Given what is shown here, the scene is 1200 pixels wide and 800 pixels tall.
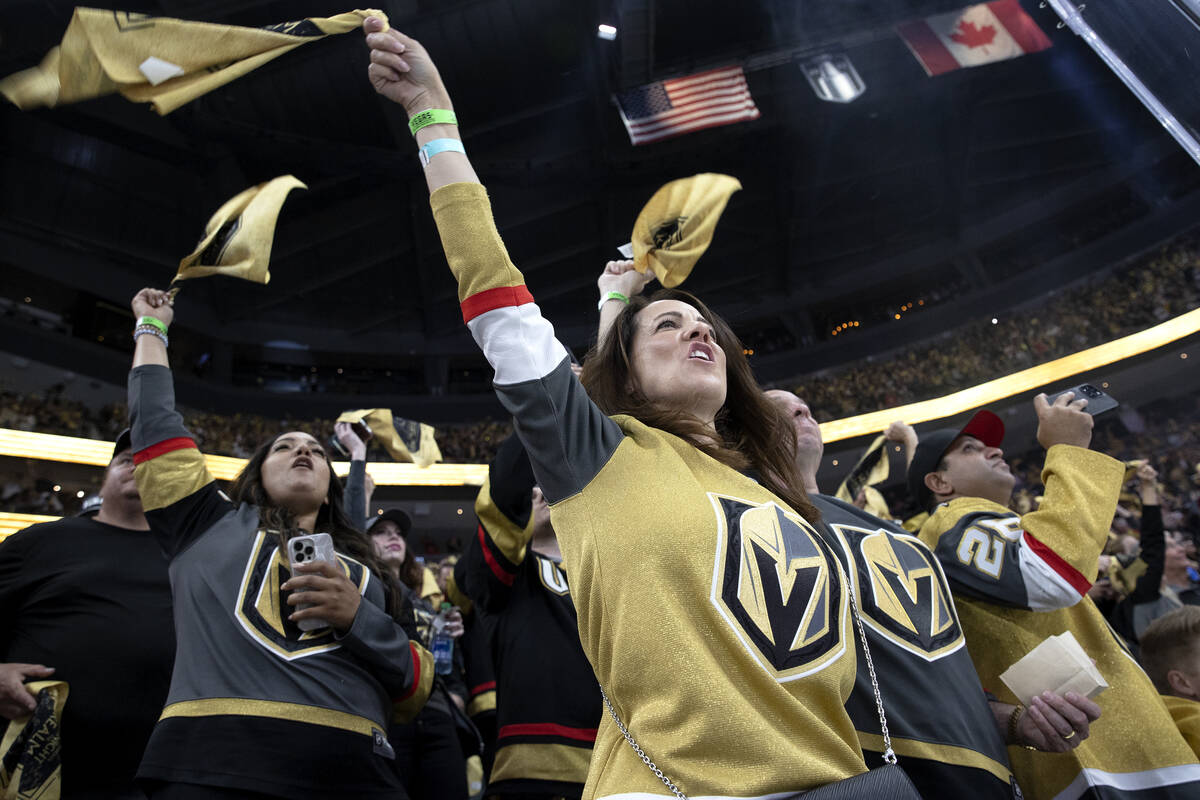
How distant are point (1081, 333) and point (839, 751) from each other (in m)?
20.5

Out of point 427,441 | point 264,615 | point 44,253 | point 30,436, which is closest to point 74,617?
point 264,615

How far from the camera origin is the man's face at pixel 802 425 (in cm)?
240

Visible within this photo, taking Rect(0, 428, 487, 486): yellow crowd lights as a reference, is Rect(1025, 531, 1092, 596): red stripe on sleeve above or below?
above

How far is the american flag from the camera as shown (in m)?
13.0

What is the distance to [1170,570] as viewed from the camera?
434 cm

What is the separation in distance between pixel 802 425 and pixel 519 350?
153 cm

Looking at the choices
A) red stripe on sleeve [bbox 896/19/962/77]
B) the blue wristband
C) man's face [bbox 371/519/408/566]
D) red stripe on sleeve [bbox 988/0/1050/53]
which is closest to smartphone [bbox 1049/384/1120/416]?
the blue wristband

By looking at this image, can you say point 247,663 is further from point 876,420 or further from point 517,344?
point 876,420

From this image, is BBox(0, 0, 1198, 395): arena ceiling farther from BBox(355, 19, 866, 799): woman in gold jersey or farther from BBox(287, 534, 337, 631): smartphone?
BBox(355, 19, 866, 799): woman in gold jersey

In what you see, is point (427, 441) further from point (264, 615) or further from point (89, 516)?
point (264, 615)

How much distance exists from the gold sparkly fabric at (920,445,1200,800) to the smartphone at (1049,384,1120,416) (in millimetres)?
133

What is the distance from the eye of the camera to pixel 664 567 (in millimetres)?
1118

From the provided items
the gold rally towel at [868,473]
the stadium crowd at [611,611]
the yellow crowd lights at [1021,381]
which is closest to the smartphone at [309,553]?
the stadium crowd at [611,611]

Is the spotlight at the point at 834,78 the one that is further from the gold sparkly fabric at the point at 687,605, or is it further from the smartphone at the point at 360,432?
the gold sparkly fabric at the point at 687,605
